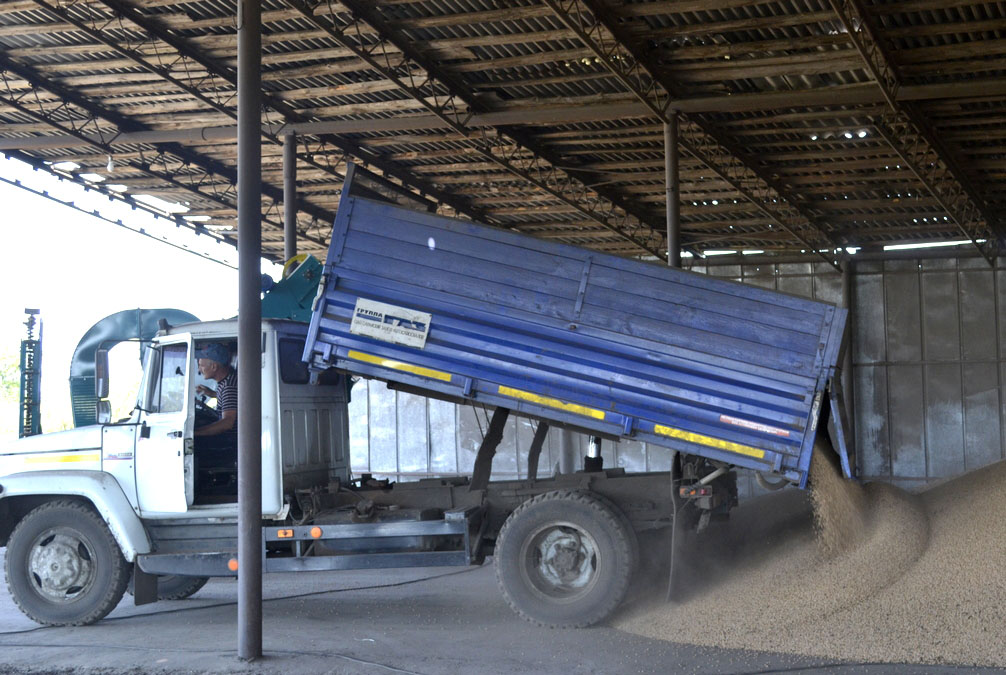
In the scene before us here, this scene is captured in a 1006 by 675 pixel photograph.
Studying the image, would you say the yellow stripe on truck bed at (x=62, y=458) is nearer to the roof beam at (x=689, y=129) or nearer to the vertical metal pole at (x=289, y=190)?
the roof beam at (x=689, y=129)

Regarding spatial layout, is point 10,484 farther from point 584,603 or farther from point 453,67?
point 453,67

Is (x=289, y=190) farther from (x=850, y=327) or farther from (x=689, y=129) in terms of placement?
(x=850, y=327)

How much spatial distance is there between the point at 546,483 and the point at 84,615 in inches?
161

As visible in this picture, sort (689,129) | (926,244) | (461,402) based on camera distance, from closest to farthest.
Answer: (461,402) → (689,129) → (926,244)

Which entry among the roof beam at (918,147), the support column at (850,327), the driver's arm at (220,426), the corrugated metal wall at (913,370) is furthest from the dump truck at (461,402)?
the support column at (850,327)

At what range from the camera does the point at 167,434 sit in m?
8.37

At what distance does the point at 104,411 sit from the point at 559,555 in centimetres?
387

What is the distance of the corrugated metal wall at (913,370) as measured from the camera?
66.5 feet

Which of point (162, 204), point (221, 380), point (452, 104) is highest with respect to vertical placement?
point (162, 204)

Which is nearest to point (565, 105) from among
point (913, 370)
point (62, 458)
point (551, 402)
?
point (551, 402)

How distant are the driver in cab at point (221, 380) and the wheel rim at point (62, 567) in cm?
147

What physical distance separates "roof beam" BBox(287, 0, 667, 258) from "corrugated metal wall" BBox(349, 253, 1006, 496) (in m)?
4.44

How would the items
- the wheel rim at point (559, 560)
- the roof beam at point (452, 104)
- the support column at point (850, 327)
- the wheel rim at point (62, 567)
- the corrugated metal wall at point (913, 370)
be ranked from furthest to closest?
the support column at point (850, 327), the corrugated metal wall at point (913, 370), the roof beam at point (452, 104), the wheel rim at point (62, 567), the wheel rim at point (559, 560)

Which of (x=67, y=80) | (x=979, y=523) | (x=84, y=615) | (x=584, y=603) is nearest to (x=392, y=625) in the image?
(x=584, y=603)
